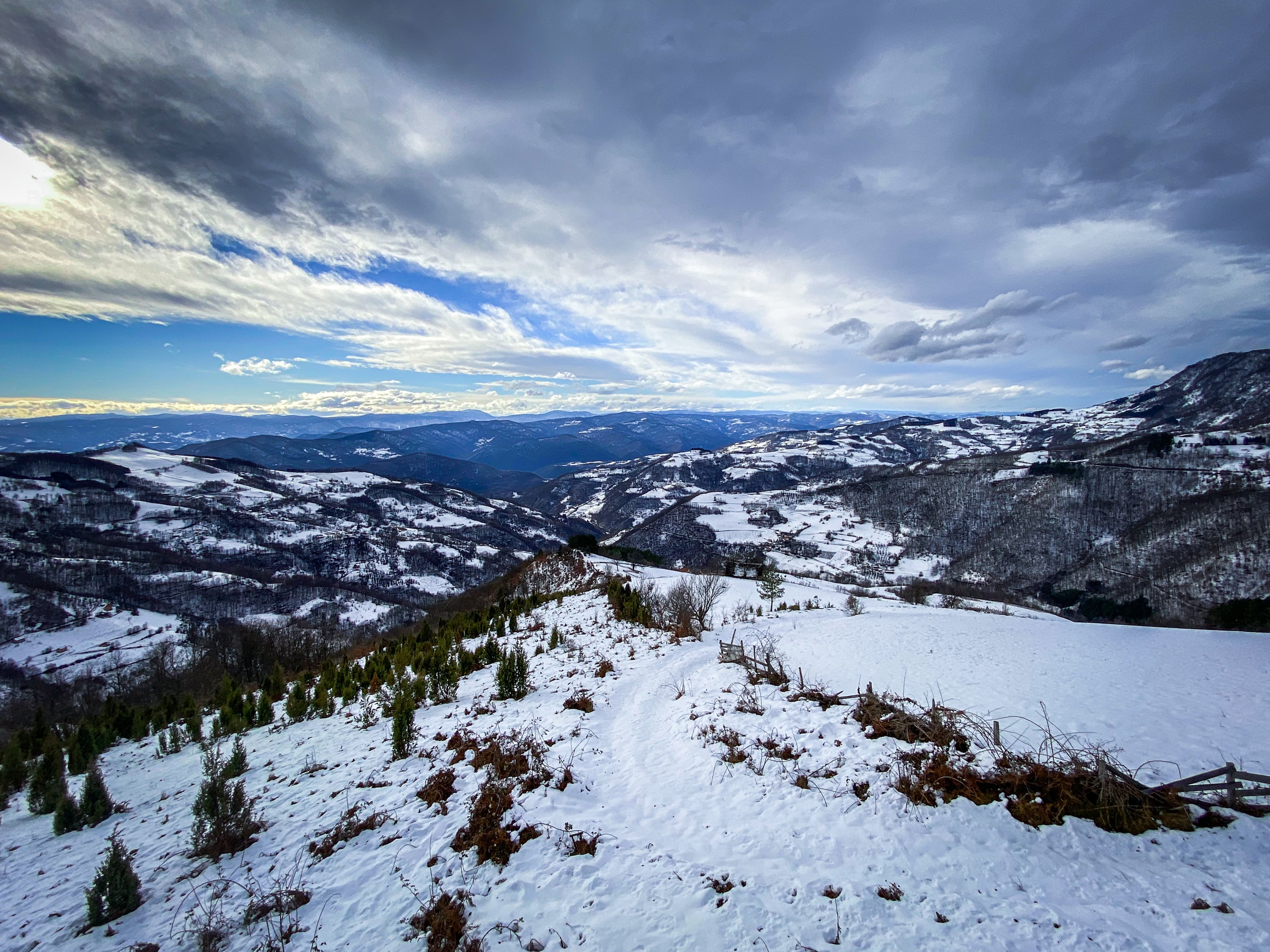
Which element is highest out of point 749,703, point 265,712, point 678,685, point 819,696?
point 819,696

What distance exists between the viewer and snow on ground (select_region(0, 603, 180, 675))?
98562mm

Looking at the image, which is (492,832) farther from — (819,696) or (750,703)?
(819,696)

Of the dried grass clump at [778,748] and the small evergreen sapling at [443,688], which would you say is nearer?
the dried grass clump at [778,748]

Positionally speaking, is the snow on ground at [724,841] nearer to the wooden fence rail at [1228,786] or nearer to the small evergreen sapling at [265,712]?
the wooden fence rail at [1228,786]

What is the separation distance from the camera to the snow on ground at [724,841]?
19.3 feet

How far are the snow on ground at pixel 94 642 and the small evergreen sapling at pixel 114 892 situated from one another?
131 m

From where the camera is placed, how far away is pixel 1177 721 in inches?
419

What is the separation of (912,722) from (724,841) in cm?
499

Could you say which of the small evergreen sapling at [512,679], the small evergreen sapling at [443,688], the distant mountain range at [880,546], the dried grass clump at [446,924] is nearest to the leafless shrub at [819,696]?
the small evergreen sapling at [512,679]

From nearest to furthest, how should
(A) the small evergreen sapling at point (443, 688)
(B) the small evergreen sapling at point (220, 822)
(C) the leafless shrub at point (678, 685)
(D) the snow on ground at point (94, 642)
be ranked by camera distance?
(B) the small evergreen sapling at point (220, 822) < (C) the leafless shrub at point (678, 685) < (A) the small evergreen sapling at point (443, 688) < (D) the snow on ground at point (94, 642)

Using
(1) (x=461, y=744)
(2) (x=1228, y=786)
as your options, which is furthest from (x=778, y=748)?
(1) (x=461, y=744)

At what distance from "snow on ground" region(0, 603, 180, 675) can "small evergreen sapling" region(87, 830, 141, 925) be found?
131 m

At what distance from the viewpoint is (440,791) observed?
379 inches

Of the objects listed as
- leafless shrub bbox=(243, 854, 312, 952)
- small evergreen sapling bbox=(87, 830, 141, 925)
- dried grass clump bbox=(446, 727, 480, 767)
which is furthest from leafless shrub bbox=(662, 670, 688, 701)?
small evergreen sapling bbox=(87, 830, 141, 925)
